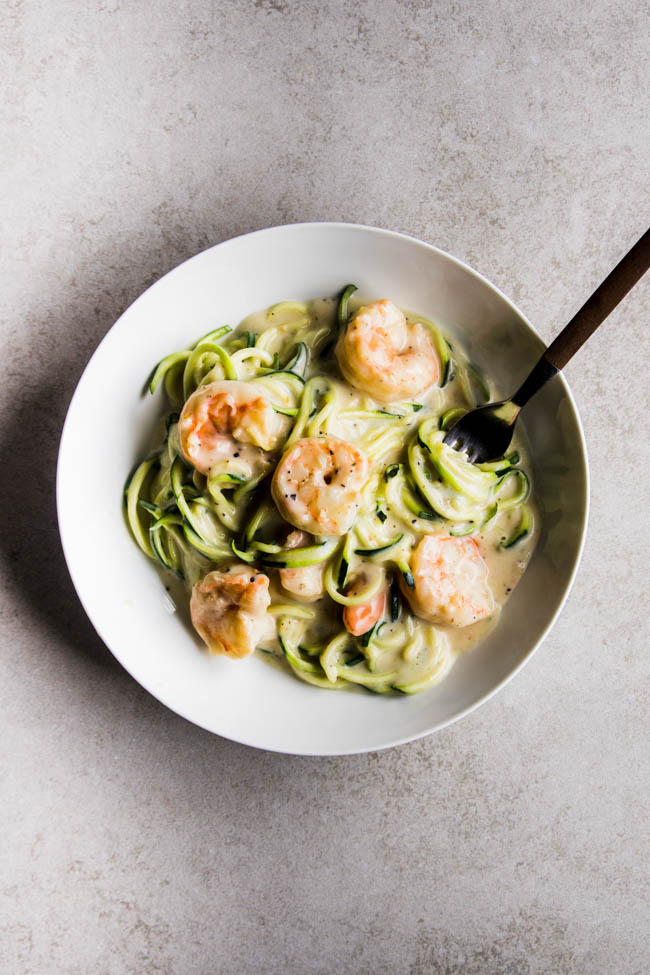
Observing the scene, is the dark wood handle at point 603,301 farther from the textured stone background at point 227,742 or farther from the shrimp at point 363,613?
the shrimp at point 363,613

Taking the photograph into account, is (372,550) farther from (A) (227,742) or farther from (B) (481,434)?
(A) (227,742)

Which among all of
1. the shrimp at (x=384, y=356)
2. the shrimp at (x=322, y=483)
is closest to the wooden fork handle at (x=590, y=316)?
the shrimp at (x=384, y=356)

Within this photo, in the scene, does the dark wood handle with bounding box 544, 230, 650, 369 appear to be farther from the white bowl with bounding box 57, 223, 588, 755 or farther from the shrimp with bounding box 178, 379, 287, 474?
the shrimp with bounding box 178, 379, 287, 474

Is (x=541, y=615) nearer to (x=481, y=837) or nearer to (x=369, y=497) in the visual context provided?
(x=369, y=497)

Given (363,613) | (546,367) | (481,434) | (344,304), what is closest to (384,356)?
(344,304)

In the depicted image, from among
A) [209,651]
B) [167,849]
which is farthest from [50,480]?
[167,849]
